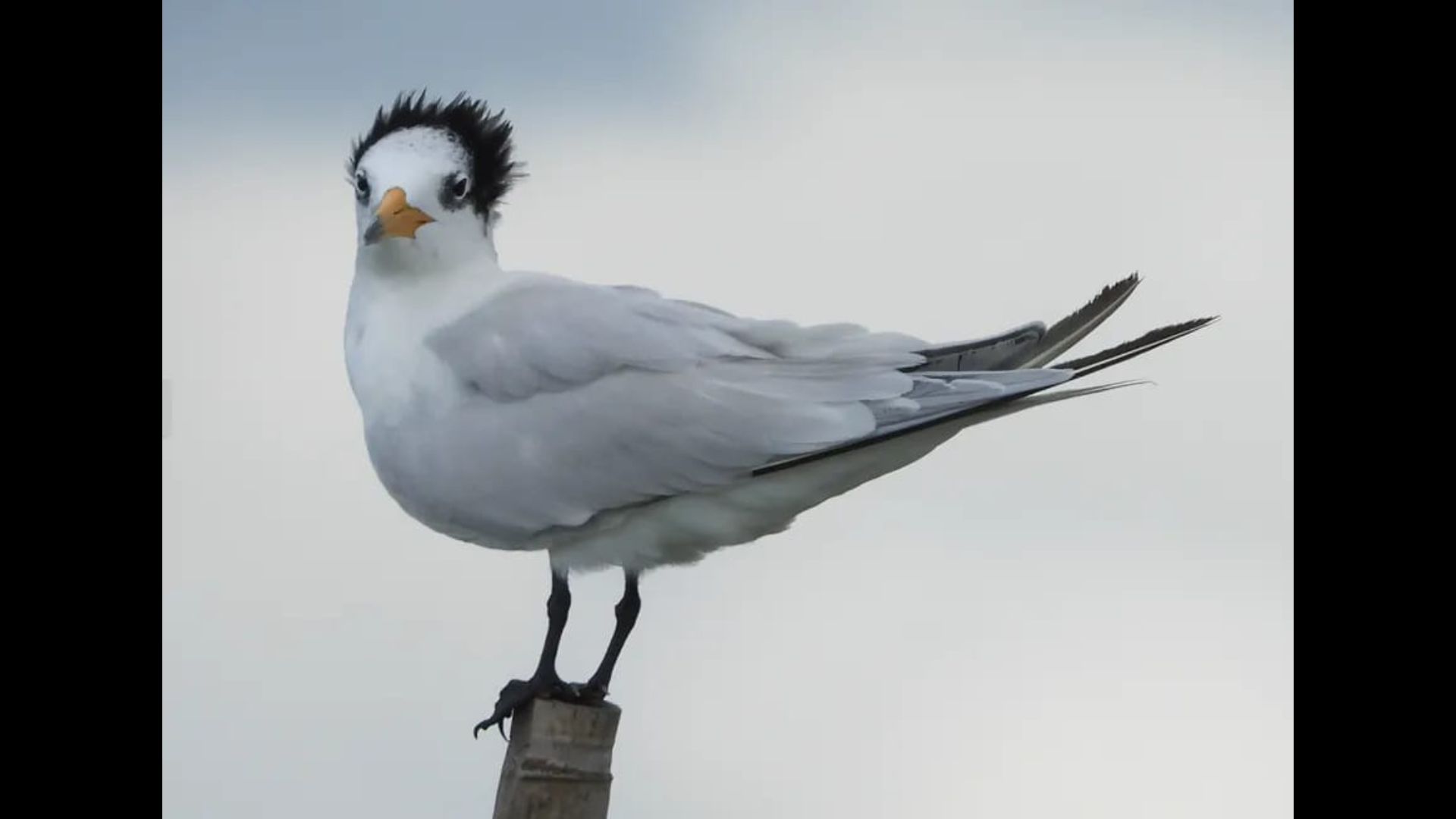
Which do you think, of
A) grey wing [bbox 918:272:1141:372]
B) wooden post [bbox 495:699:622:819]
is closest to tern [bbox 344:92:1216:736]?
grey wing [bbox 918:272:1141:372]

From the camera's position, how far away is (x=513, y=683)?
406 cm

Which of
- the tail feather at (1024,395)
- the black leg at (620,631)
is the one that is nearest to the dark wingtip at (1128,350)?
the tail feather at (1024,395)

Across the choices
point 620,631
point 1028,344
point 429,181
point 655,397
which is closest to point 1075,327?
point 1028,344

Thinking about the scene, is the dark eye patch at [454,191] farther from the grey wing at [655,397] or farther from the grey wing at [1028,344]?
the grey wing at [1028,344]

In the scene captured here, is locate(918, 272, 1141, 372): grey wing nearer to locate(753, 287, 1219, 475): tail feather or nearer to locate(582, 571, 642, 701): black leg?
locate(753, 287, 1219, 475): tail feather

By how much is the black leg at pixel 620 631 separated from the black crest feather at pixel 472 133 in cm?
96

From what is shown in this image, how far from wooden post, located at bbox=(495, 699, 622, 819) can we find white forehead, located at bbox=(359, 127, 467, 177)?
1.23 metres

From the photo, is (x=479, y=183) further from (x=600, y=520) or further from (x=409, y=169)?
(x=600, y=520)

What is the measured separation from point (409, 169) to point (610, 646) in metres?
1.17

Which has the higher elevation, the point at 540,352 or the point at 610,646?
the point at 540,352

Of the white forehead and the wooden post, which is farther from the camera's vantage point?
the white forehead

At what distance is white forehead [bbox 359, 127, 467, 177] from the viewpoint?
4152mm

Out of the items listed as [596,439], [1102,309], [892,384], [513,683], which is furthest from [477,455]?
[1102,309]

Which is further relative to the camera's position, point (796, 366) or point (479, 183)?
point (479, 183)
